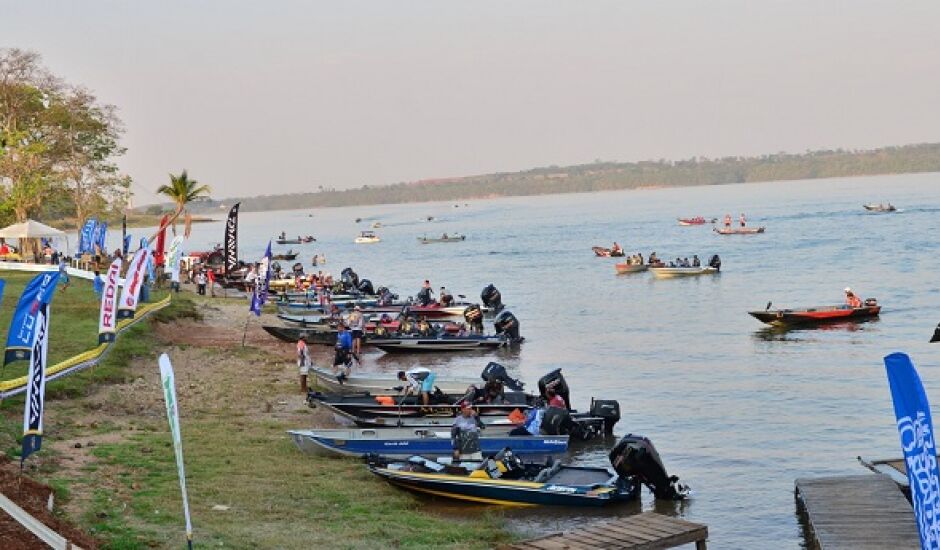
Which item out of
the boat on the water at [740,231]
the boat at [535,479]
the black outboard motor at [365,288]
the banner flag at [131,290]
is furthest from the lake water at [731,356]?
the boat on the water at [740,231]

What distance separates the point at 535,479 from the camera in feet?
70.3

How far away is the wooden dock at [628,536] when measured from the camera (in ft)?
50.5

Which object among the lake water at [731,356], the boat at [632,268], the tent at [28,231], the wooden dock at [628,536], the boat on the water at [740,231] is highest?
the tent at [28,231]

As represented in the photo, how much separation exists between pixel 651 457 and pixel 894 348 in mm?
25091

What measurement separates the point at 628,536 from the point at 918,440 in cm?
657

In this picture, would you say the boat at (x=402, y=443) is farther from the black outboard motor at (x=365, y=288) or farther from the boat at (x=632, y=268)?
the boat at (x=632, y=268)

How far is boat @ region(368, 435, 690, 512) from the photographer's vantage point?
20953 millimetres

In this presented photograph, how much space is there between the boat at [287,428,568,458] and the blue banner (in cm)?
1431

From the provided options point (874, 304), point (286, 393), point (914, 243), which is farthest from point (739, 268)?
point (286, 393)

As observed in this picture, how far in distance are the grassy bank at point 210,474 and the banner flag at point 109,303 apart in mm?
1347

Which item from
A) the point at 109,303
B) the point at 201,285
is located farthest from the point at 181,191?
the point at 109,303

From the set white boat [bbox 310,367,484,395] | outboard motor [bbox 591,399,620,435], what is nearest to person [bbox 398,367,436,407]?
white boat [bbox 310,367,484,395]

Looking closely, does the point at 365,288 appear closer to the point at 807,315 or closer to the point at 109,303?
the point at 807,315

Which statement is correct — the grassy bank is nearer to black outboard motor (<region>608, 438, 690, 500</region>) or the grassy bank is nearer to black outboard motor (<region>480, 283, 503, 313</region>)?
black outboard motor (<region>608, 438, 690, 500</region>)
